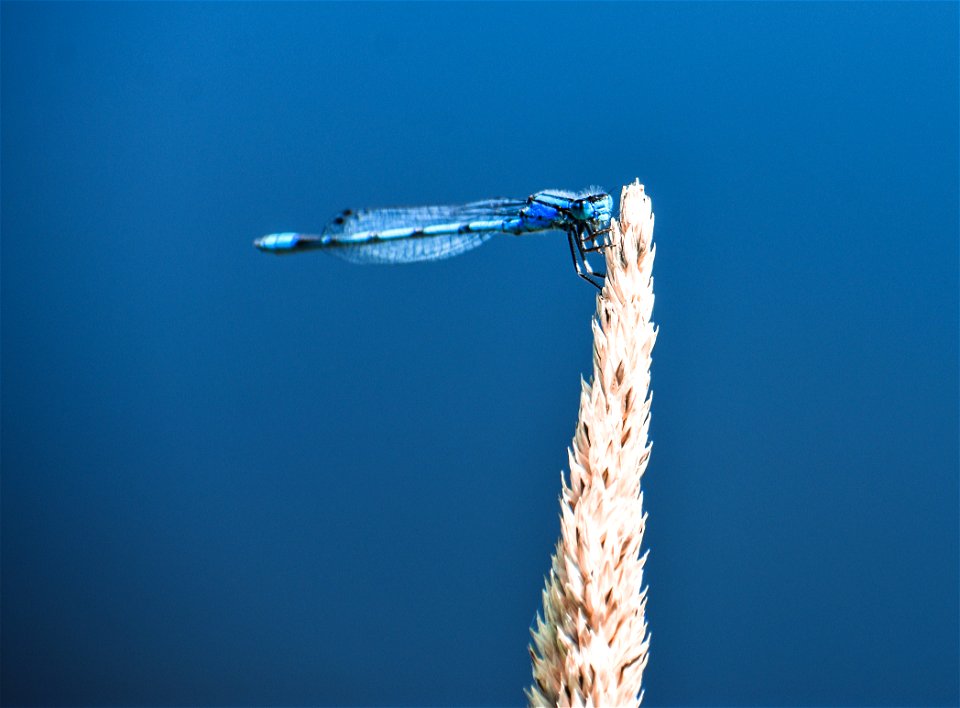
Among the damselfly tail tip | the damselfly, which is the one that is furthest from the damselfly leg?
the damselfly tail tip

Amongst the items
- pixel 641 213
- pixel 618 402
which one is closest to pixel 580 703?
pixel 618 402

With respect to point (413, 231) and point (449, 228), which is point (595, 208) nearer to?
point (449, 228)

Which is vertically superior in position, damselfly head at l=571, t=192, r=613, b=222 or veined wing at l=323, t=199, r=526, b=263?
veined wing at l=323, t=199, r=526, b=263

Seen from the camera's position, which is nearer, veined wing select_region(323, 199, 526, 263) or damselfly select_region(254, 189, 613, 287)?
damselfly select_region(254, 189, 613, 287)

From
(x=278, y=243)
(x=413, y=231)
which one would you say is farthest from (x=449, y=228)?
(x=278, y=243)

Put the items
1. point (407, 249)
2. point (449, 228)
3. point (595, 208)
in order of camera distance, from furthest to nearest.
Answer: point (407, 249), point (449, 228), point (595, 208)

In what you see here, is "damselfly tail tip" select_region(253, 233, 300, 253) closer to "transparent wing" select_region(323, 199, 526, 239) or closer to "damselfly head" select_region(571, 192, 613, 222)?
"transparent wing" select_region(323, 199, 526, 239)

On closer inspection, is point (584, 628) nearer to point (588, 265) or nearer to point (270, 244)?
point (588, 265)
